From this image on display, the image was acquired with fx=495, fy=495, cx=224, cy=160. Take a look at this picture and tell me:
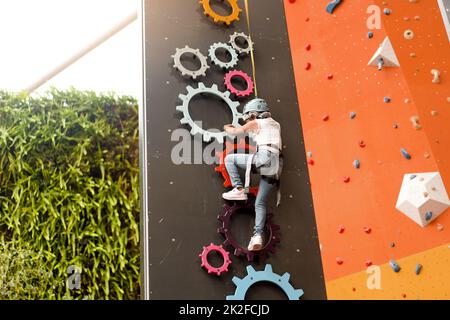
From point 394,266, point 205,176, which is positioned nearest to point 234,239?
point 205,176

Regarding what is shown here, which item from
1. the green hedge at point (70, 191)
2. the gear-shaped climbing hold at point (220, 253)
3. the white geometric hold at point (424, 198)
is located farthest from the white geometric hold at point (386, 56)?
the green hedge at point (70, 191)

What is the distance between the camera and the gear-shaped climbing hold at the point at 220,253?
2.38 metres

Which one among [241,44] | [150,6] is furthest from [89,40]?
[241,44]

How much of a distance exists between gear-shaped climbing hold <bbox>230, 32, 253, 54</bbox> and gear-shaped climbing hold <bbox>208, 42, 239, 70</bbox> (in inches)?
1.4

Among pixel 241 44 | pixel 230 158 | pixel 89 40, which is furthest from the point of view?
pixel 89 40

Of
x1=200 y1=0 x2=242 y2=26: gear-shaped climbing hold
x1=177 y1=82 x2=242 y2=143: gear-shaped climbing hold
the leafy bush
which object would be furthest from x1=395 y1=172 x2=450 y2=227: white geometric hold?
the leafy bush

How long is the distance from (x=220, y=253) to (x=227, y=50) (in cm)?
120

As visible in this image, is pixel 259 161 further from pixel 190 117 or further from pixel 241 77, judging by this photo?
pixel 241 77

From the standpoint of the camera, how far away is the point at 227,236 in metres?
2.48

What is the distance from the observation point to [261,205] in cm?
256

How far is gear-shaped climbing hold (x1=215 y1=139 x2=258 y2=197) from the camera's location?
2611 millimetres

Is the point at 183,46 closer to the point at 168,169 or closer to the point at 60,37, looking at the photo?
the point at 168,169

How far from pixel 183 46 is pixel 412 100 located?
1301 mm

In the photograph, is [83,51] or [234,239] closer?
[234,239]
